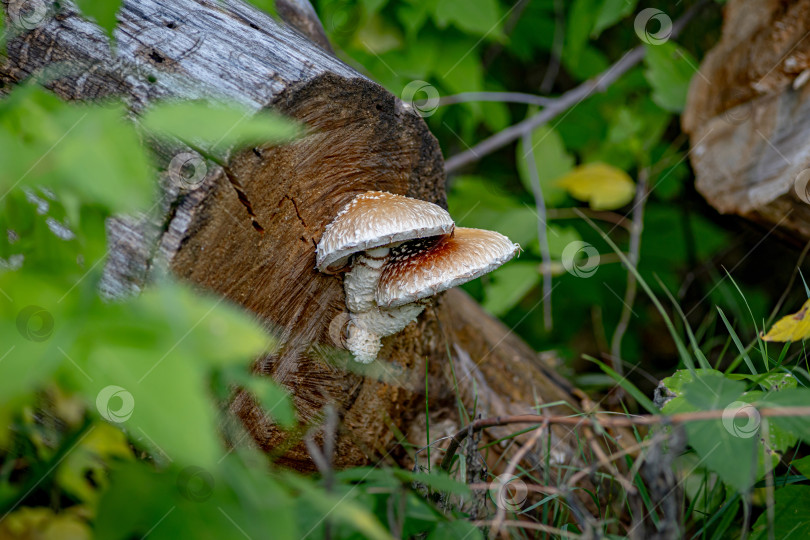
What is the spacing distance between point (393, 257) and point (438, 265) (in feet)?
0.62

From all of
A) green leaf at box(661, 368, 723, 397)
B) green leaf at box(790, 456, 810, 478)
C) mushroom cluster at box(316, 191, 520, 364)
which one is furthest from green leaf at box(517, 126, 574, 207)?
green leaf at box(790, 456, 810, 478)

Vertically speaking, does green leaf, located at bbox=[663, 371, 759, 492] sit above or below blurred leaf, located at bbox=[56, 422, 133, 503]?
above

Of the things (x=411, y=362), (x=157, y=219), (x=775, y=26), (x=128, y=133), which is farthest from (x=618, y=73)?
(x=128, y=133)

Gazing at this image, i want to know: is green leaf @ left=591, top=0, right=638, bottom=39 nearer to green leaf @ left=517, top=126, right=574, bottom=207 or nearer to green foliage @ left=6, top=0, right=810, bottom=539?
green leaf @ left=517, top=126, right=574, bottom=207

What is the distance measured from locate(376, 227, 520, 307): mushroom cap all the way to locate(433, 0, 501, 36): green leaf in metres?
1.56

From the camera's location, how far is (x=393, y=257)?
69.5 inches

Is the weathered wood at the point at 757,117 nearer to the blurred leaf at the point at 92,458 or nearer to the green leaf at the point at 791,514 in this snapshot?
the green leaf at the point at 791,514

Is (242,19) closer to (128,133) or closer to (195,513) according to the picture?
(128,133)

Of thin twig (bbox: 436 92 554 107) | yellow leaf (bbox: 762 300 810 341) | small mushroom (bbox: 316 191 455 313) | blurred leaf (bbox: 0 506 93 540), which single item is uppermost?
thin twig (bbox: 436 92 554 107)

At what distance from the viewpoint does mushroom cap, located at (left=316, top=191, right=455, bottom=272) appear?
4.97ft

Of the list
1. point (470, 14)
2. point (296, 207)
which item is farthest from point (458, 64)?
point (296, 207)

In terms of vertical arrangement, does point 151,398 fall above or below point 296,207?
below

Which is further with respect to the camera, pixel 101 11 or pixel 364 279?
pixel 364 279

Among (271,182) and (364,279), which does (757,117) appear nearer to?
(364,279)
